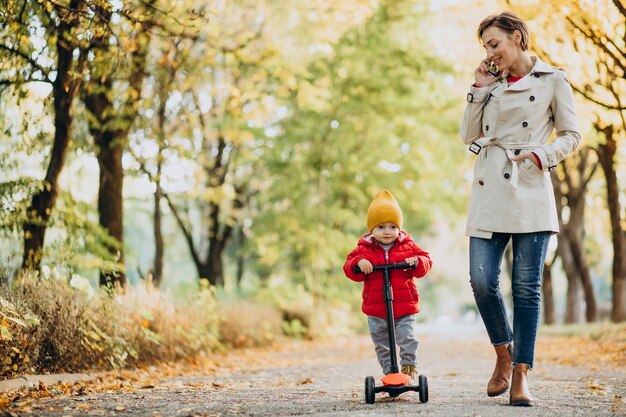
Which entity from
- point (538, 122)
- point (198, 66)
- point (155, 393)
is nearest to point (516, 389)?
point (538, 122)

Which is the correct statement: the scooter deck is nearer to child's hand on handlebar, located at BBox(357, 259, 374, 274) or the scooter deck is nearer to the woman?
the woman

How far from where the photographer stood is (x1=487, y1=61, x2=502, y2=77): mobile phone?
4.98 meters

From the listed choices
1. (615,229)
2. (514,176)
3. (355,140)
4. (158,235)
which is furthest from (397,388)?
(355,140)

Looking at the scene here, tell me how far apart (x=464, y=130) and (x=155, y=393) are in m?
2.89

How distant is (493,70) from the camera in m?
5.00

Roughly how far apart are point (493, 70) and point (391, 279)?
159 cm

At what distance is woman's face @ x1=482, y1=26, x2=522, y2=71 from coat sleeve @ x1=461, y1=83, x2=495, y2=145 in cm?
19

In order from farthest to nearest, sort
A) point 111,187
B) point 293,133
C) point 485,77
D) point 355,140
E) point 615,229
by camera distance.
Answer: point 355,140
point 293,133
point 615,229
point 111,187
point 485,77

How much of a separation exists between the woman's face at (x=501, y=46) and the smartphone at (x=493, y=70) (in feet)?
0.10

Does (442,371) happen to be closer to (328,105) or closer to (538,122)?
(538,122)

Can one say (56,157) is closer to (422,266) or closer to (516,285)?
(422,266)

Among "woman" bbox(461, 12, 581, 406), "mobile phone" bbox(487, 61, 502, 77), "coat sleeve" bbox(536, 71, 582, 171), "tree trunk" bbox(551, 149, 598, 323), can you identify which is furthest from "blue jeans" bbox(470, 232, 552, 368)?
"tree trunk" bbox(551, 149, 598, 323)

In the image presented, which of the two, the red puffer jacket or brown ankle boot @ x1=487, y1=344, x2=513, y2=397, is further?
the red puffer jacket

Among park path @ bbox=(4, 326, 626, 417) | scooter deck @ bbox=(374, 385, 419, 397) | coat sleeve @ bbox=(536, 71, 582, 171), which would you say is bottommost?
park path @ bbox=(4, 326, 626, 417)
